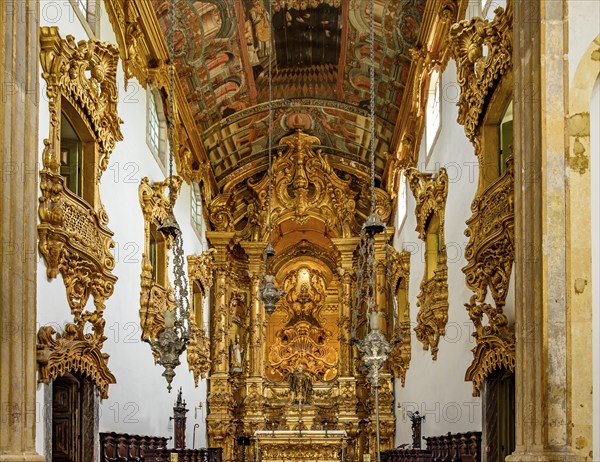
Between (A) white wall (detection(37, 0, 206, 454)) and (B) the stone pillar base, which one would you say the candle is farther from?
(A) white wall (detection(37, 0, 206, 454))

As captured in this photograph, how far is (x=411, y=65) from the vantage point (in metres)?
20.7

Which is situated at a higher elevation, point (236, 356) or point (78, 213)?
point (78, 213)

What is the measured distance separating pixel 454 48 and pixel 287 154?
1374 cm

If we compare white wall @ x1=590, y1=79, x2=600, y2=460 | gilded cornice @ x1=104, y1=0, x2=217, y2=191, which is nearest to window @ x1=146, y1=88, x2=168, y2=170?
gilded cornice @ x1=104, y1=0, x2=217, y2=191

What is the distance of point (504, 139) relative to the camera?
12789 mm

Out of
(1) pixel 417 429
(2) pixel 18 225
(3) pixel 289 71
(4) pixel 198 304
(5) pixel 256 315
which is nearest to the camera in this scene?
(2) pixel 18 225

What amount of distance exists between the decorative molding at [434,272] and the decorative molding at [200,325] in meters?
6.66

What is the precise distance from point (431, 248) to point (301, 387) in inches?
361

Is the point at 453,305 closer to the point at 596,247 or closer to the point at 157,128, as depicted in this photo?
the point at 596,247

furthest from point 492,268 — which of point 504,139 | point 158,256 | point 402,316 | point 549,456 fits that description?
point 402,316

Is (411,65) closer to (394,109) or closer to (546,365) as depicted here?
(394,109)

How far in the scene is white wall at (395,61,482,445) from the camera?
1466 cm

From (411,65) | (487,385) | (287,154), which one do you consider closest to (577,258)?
(487,385)

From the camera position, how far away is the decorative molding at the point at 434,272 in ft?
54.3
